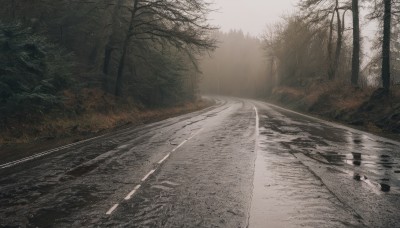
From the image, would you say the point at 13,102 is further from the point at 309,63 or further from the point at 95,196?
the point at 309,63

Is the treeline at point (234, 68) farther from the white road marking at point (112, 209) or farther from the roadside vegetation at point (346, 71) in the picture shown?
the white road marking at point (112, 209)

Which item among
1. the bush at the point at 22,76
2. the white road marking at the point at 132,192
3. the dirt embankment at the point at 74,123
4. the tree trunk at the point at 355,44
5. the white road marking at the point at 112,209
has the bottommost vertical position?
the white road marking at the point at 112,209

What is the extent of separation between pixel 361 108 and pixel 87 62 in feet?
65.5

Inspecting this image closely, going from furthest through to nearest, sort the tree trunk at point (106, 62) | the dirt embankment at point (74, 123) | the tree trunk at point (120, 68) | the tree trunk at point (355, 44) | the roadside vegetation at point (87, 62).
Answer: the tree trunk at point (355, 44), the tree trunk at point (106, 62), the tree trunk at point (120, 68), the roadside vegetation at point (87, 62), the dirt embankment at point (74, 123)

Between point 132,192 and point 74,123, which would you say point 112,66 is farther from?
point 132,192

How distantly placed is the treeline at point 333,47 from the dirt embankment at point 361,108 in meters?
0.87

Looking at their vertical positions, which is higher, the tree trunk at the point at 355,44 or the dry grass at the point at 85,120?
the tree trunk at the point at 355,44

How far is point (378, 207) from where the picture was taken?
683 cm

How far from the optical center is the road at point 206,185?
6316 millimetres

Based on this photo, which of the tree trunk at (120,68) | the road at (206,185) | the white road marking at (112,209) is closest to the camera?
the road at (206,185)

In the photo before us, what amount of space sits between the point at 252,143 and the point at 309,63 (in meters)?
43.4

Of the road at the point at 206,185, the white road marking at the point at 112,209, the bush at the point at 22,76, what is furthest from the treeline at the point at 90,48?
the white road marking at the point at 112,209

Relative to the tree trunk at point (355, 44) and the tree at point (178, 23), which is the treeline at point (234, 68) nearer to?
the tree trunk at point (355, 44)

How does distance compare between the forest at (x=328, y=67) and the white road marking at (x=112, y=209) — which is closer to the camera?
the white road marking at (x=112, y=209)
